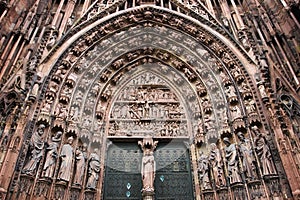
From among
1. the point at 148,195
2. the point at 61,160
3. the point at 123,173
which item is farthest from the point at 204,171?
the point at 61,160

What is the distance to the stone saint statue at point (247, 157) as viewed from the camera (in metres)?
6.42

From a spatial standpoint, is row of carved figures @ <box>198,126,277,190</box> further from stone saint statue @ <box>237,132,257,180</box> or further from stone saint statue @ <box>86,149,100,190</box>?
stone saint statue @ <box>86,149,100,190</box>

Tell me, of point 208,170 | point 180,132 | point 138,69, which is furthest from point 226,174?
point 138,69

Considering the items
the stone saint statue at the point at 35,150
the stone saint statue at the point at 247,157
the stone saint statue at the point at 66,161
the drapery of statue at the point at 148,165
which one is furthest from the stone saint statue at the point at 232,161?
the stone saint statue at the point at 35,150

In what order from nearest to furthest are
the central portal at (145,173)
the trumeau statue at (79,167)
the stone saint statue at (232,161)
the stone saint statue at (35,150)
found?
the stone saint statue at (35,150), the stone saint statue at (232,161), the trumeau statue at (79,167), the central portal at (145,173)

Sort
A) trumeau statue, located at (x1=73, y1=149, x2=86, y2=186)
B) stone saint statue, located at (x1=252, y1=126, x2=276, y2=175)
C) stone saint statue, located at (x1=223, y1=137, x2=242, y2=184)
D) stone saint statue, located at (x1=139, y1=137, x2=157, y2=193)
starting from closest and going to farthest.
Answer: stone saint statue, located at (x1=252, y1=126, x2=276, y2=175), stone saint statue, located at (x1=223, y1=137, x2=242, y2=184), trumeau statue, located at (x1=73, y1=149, x2=86, y2=186), stone saint statue, located at (x1=139, y1=137, x2=157, y2=193)

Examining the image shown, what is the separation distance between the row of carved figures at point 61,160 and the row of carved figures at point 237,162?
9.13ft

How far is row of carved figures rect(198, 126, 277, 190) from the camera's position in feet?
20.9

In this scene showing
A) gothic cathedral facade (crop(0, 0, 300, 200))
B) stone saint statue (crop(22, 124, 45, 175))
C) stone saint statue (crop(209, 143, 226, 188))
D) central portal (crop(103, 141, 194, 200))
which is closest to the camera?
stone saint statue (crop(22, 124, 45, 175))

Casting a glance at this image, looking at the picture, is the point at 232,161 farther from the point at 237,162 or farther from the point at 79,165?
the point at 79,165

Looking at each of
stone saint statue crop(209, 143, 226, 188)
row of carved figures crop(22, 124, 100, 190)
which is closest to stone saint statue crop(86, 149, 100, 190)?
row of carved figures crop(22, 124, 100, 190)

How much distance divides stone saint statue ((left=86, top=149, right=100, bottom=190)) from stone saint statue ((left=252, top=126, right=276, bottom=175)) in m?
3.92

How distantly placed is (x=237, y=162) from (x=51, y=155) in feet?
14.3

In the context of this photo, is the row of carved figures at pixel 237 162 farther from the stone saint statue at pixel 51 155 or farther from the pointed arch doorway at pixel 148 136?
the stone saint statue at pixel 51 155
